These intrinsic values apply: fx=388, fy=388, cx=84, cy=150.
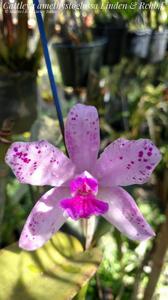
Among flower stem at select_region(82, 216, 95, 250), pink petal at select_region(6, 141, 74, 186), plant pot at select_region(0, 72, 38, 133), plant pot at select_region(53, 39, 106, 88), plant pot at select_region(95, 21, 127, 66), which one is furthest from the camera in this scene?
plant pot at select_region(95, 21, 127, 66)

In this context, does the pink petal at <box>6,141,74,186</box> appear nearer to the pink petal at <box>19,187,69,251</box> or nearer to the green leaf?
the pink petal at <box>19,187,69,251</box>

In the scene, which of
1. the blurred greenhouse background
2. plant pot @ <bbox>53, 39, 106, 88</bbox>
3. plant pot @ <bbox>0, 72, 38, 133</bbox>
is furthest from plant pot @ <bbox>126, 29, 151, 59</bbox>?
plant pot @ <bbox>0, 72, 38, 133</bbox>

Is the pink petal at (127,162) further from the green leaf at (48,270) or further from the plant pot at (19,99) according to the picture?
the plant pot at (19,99)

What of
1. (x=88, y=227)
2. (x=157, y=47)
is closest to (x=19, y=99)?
(x=88, y=227)

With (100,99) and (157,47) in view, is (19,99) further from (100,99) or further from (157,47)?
(157,47)

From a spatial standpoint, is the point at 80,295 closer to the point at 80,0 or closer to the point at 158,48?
the point at 80,0

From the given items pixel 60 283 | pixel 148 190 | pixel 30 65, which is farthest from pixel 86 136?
pixel 148 190

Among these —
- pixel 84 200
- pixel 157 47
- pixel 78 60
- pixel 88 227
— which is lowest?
pixel 157 47
